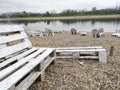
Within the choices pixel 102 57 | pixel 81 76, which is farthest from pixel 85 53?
pixel 81 76

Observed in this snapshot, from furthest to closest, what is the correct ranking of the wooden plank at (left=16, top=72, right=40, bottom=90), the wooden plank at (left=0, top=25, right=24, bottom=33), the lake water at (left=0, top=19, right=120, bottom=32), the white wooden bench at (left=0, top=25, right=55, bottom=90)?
the lake water at (left=0, top=19, right=120, bottom=32) → the wooden plank at (left=0, top=25, right=24, bottom=33) → the wooden plank at (left=16, top=72, right=40, bottom=90) → the white wooden bench at (left=0, top=25, right=55, bottom=90)

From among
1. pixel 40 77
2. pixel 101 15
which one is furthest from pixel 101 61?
pixel 101 15

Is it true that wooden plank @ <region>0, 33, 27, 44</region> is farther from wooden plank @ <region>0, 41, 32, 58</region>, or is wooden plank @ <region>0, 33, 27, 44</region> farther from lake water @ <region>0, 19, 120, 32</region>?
lake water @ <region>0, 19, 120, 32</region>

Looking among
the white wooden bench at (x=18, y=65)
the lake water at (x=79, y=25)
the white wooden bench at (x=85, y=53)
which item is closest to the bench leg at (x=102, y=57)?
the white wooden bench at (x=85, y=53)

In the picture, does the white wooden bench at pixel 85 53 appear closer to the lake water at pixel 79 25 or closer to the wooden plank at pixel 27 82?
the wooden plank at pixel 27 82

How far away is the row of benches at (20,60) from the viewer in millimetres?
2647

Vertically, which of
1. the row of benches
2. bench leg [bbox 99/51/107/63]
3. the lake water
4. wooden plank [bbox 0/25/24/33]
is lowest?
the lake water

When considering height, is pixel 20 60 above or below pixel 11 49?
below

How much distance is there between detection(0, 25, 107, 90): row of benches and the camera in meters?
2.65

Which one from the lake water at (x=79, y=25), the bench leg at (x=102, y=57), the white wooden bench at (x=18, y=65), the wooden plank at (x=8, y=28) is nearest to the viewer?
the white wooden bench at (x=18, y=65)


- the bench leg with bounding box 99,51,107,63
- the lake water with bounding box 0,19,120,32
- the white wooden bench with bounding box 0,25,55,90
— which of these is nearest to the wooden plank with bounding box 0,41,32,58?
the white wooden bench with bounding box 0,25,55,90

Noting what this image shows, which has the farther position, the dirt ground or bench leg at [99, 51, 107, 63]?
Result: bench leg at [99, 51, 107, 63]

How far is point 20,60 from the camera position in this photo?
3490mm

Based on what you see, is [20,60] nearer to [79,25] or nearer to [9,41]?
[9,41]
